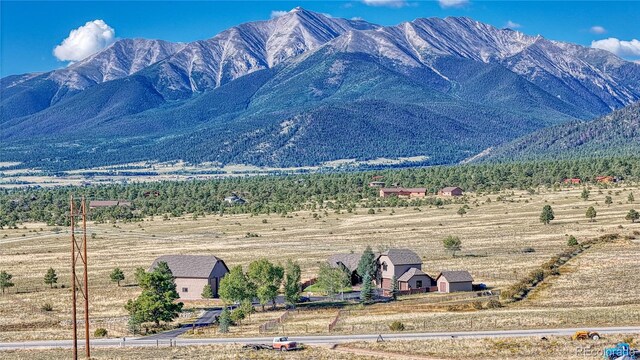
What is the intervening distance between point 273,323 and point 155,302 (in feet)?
29.5

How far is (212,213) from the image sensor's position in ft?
594

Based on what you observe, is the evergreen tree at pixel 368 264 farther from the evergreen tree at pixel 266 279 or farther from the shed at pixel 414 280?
the evergreen tree at pixel 266 279

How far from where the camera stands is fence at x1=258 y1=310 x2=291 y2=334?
62.2 m

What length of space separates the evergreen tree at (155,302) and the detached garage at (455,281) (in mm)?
22742

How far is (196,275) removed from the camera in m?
80.1

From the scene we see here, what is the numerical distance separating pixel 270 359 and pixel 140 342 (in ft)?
42.1

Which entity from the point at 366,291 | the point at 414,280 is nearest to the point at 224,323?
the point at 366,291

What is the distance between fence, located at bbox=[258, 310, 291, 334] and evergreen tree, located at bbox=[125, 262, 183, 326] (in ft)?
25.3

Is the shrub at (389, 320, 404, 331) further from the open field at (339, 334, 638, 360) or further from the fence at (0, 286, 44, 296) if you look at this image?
the fence at (0, 286, 44, 296)

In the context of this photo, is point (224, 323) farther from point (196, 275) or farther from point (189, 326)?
point (196, 275)

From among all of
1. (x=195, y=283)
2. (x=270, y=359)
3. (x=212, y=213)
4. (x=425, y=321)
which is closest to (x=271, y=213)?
(x=212, y=213)

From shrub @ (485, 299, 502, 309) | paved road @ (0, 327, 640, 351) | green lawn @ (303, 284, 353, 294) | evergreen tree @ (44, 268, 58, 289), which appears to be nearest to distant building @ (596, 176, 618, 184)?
green lawn @ (303, 284, 353, 294)

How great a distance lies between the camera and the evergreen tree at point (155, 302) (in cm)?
6606

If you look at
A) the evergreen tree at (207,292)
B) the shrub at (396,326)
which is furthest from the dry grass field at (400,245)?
the evergreen tree at (207,292)
